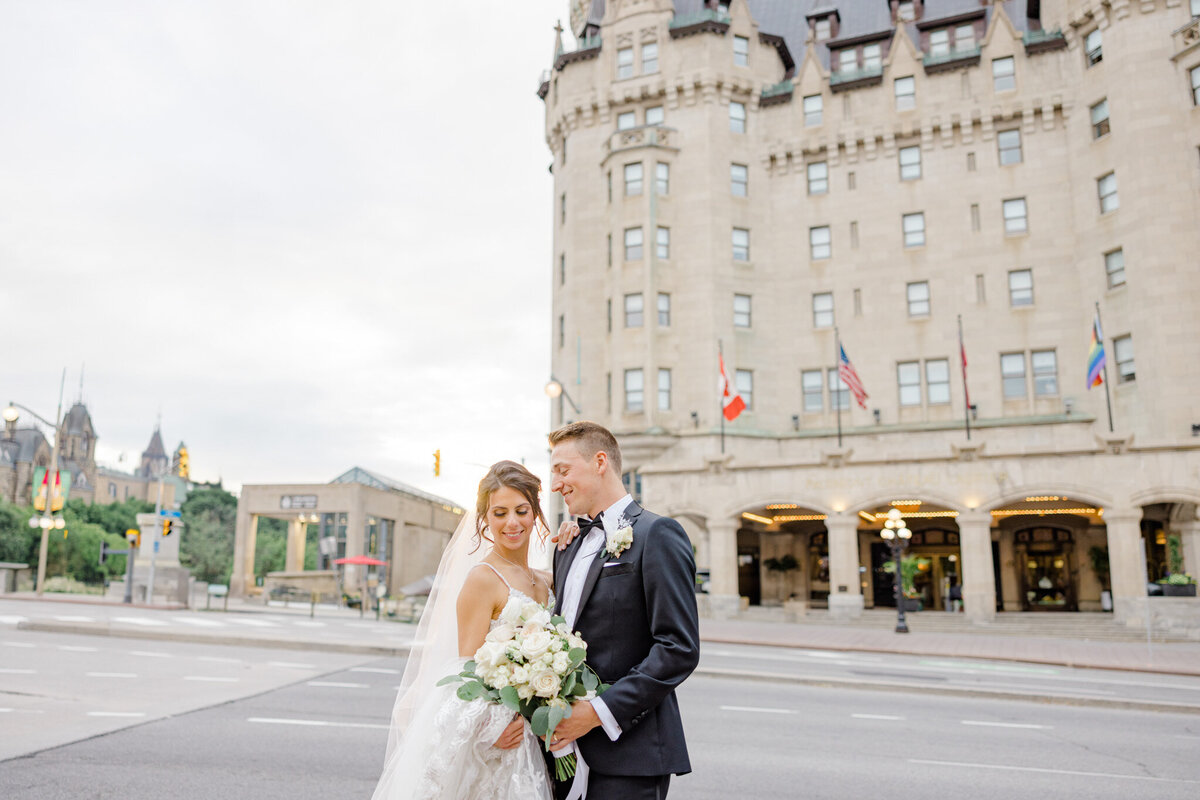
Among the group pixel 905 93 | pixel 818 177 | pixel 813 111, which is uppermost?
pixel 905 93

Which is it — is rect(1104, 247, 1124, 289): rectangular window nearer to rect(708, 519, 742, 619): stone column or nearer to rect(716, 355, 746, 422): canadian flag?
rect(716, 355, 746, 422): canadian flag

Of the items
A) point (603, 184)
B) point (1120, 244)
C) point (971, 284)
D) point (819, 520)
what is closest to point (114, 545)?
point (603, 184)

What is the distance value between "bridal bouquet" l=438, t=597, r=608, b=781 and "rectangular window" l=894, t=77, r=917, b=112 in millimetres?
42933

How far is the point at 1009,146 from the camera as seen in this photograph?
3944cm

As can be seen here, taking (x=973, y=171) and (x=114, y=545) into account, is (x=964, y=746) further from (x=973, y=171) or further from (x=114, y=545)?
(x=114, y=545)

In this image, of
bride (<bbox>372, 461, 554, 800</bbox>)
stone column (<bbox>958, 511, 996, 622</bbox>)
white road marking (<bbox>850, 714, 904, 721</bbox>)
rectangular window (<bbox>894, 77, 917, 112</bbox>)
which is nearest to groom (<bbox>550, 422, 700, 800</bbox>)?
bride (<bbox>372, 461, 554, 800</bbox>)

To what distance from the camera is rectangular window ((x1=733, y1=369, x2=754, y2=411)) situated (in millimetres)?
40312

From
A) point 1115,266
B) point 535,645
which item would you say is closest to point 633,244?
point 1115,266

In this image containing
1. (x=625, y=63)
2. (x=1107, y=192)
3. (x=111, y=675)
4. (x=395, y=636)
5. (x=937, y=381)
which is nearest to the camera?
(x=111, y=675)

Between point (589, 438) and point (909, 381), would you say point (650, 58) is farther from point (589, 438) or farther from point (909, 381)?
point (589, 438)

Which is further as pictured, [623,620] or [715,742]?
[715,742]

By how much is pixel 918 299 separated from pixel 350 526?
32.9 metres

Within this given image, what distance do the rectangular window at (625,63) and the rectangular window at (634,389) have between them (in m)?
15.3

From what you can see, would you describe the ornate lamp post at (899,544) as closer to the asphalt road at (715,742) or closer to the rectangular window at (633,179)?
the asphalt road at (715,742)
